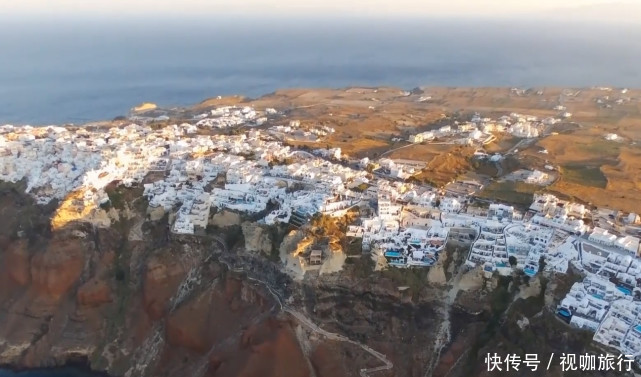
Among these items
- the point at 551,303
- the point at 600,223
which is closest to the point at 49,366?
the point at 551,303

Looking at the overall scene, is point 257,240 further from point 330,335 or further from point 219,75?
point 219,75

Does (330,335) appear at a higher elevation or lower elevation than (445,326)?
lower

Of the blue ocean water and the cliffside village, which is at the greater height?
the cliffside village

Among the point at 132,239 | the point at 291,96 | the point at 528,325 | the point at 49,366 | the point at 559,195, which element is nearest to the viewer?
the point at 528,325

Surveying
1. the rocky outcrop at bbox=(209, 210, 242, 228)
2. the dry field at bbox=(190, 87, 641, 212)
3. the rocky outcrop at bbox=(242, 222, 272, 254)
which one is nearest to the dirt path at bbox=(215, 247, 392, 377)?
the rocky outcrop at bbox=(242, 222, 272, 254)

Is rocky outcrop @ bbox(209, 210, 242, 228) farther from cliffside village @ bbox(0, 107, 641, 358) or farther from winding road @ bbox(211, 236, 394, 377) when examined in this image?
winding road @ bbox(211, 236, 394, 377)

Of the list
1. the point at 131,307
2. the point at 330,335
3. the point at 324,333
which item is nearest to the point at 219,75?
the point at 131,307

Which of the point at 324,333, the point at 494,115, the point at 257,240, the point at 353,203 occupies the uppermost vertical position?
the point at 353,203

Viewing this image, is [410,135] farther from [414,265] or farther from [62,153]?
[62,153]
